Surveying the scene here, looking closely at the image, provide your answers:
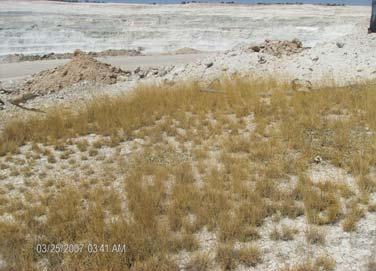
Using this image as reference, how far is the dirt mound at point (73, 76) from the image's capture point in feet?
61.8

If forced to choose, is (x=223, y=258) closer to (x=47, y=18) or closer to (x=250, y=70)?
(x=250, y=70)

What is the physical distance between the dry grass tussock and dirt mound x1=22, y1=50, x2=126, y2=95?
6.32 metres

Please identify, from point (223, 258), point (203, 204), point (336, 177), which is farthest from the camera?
point (336, 177)

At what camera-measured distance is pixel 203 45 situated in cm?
4072

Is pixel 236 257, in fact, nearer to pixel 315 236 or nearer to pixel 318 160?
pixel 315 236

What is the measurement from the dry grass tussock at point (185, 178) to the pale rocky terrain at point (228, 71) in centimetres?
11

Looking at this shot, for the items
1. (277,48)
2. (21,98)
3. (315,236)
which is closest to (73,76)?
(21,98)

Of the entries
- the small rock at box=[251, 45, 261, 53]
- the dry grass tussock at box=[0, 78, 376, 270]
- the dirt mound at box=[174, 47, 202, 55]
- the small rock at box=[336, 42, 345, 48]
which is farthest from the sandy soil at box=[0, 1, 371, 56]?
the dry grass tussock at box=[0, 78, 376, 270]

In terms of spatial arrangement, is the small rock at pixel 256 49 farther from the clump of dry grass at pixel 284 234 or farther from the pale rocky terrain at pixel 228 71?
the clump of dry grass at pixel 284 234

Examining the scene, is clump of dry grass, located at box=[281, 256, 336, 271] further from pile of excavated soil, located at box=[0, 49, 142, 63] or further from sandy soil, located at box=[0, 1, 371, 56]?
sandy soil, located at box=[0, 1, 371, 56]

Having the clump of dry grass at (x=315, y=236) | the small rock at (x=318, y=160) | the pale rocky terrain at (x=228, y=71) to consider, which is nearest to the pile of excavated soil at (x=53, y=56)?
the pale rocky terrain at (x=228, y=71)

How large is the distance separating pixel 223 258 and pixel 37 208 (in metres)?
2.67

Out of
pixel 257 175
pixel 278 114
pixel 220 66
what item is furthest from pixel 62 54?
pixel 257 175

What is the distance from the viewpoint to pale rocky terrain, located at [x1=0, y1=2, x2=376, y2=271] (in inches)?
237
